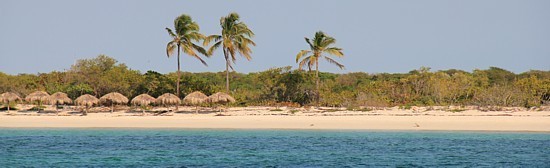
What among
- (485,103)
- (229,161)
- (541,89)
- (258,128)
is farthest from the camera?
(541,89)

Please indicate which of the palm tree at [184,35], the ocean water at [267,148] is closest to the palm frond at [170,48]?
the palm tree at [184,35]

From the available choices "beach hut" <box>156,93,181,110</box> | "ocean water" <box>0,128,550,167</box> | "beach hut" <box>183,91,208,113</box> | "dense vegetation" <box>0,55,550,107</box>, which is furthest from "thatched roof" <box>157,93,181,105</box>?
"ocean water" <box>0,128,550,167</box>

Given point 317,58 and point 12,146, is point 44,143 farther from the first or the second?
point 317,58

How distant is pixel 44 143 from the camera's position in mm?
26625

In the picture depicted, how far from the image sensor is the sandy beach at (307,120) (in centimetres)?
3112

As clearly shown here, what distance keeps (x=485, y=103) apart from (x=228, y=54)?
14.6 meters

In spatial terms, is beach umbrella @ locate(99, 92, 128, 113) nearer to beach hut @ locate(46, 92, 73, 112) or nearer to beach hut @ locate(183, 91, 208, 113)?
beach hut @ locate(46, 92, 73, 112)

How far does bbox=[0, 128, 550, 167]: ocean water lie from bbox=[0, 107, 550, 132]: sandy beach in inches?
58.5

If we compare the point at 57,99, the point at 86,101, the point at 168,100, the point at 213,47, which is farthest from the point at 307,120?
the point at 57,99

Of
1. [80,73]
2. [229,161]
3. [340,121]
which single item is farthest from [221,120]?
[80,73]

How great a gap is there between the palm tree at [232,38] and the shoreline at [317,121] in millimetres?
6845

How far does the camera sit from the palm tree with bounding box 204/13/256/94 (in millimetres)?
42406

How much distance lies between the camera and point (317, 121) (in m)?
32.9

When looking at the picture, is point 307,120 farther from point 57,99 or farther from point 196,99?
point 57,99
